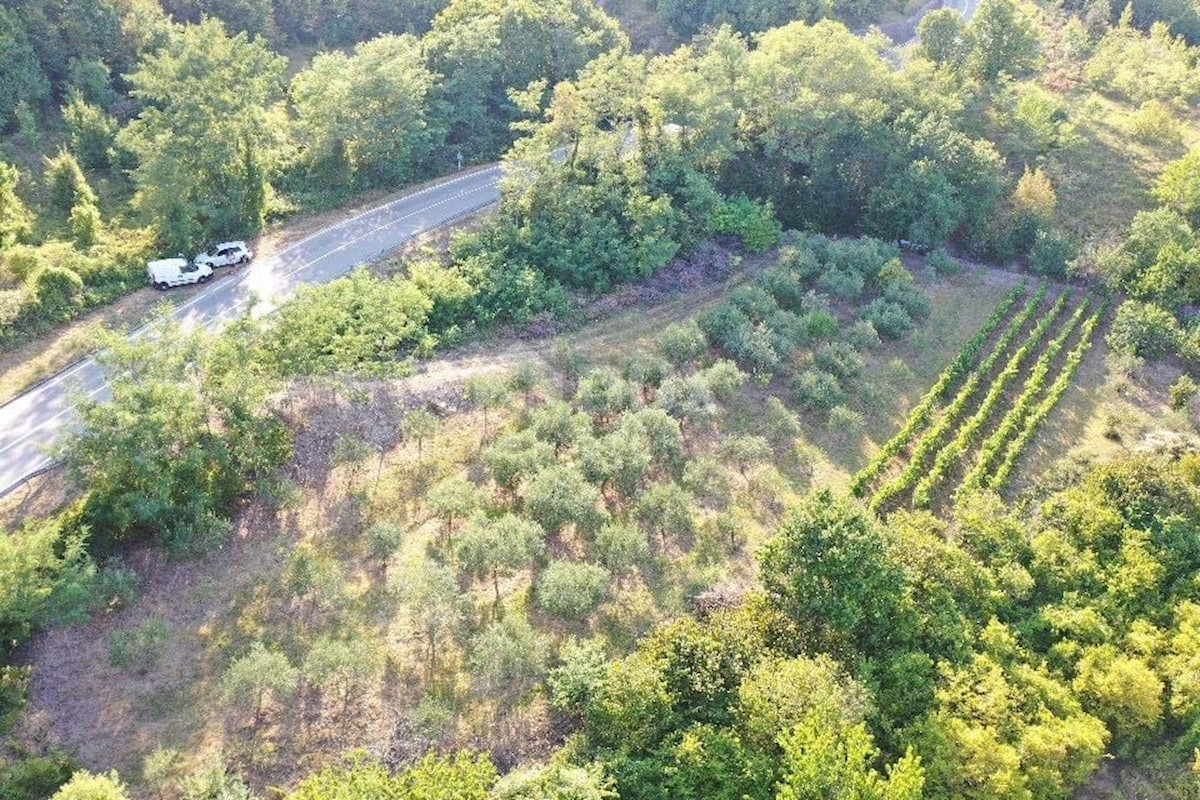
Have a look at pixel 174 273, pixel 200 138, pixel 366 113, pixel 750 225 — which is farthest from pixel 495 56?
pixel 174 273

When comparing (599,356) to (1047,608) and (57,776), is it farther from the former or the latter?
(57,776)

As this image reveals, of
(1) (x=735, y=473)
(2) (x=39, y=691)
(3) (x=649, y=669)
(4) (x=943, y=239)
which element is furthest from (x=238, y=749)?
(4) (x=943, y=239)

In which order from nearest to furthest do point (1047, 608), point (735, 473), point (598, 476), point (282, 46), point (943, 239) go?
point (1047, 608)
point (598, 476)
point (735, 473)
point (943, 239)
point (282, 46)

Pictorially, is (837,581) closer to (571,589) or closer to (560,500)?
(571,589)

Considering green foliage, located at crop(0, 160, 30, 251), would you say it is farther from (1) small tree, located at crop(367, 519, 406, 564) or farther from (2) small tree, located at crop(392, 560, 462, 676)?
(2) small tree, located at crop(392, 560, 462, 676)

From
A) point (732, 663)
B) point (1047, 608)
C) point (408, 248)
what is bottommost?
point (1047, 608)

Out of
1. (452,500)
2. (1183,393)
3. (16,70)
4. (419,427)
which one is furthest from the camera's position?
(16,70)

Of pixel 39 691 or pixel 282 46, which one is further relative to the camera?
pixel 282 46
